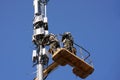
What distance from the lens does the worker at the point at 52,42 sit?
36.6m

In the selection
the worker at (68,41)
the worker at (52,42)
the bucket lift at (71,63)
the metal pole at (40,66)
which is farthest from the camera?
the worker at (68,41)

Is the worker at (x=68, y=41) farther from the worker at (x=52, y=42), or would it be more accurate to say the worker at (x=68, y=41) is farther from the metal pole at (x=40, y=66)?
the metal pole at (x=40, y=66)

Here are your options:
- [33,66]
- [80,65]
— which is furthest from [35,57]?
[80,65]

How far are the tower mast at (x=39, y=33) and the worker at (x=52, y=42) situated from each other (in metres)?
0.29

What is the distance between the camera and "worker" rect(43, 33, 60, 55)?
36.6 metres

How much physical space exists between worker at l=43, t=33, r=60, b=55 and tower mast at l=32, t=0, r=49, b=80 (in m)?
0.29

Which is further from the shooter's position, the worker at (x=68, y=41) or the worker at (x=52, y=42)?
the worker at (x=68, y=41)

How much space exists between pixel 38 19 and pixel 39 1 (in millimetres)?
1804

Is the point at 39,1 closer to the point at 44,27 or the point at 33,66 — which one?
the point at 44,27

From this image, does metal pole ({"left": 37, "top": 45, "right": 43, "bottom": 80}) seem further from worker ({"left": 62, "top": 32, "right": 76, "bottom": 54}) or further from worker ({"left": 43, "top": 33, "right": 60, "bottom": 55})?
worker ({"left": 62, "top": 32, "right": 76, "bottom": 54})

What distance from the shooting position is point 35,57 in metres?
35.7

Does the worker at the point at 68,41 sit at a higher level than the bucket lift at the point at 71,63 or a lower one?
higher

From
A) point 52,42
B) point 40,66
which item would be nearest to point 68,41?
point 52,42

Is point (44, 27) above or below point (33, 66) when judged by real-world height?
above
